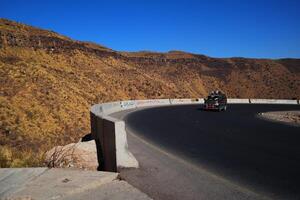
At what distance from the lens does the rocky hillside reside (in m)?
29.3

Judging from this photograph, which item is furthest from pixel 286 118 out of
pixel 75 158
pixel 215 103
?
pixel 75 158

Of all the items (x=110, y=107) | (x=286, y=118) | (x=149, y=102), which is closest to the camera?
(x=286, y=118)

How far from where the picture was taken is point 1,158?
29.5 ft

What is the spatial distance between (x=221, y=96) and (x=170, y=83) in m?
48.3

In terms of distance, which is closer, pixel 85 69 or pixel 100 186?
pixel 100 186

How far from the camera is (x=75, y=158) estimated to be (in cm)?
916

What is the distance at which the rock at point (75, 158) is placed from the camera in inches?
352

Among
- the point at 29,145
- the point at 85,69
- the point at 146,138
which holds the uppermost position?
the point at 85,69

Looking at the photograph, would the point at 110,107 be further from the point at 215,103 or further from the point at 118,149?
the point at 118,149

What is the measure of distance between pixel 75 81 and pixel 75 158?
47.1 m

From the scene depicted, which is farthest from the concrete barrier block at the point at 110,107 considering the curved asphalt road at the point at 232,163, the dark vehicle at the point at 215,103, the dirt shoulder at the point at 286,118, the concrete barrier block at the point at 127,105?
the curved asphalt road at the point at 232,163

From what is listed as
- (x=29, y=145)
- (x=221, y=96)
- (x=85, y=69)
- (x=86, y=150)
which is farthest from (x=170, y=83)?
(x=86, y=150)

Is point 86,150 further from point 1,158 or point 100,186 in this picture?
point 100,186

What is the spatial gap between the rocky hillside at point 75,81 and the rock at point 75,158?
52 cm
